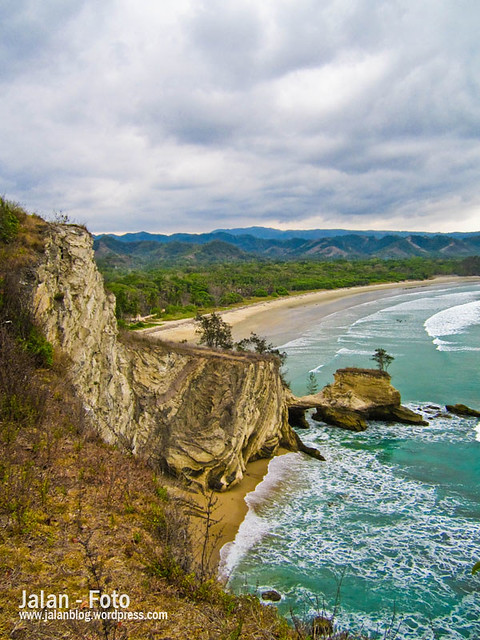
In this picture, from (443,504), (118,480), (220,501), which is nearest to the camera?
(118,480)

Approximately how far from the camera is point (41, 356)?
38.1 ft

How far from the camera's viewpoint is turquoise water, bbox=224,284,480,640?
11430 millimetres

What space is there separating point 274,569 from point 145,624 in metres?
8.29

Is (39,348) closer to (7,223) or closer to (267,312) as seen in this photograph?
(7,223)

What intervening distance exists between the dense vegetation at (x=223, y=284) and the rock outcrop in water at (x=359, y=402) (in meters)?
37.2

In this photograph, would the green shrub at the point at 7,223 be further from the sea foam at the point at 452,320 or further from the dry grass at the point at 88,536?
the sea foam at the point at 452,320

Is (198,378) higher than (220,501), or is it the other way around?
(198,378)

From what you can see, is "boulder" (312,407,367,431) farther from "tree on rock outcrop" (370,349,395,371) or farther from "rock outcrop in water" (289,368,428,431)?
"tree on rock outcrop" (370,349,395,371)

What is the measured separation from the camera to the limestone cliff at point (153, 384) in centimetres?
1381

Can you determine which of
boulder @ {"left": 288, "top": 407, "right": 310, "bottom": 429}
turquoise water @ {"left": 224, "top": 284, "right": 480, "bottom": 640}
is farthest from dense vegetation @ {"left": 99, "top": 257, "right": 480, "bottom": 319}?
turquoise water @ {"left": 224, "top": 284, "right": 480, "bottom": 640}

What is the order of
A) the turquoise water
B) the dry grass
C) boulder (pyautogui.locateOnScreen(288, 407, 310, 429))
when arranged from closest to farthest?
the dry grass → the turquoise water → boulder (pyautogui.locateOnScreen(288, 407, 310, 429))

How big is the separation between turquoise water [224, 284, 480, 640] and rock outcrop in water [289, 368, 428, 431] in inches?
33.4

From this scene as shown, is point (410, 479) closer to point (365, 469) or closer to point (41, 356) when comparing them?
point (365, 469)

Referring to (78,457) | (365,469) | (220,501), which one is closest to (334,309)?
(365,469)
